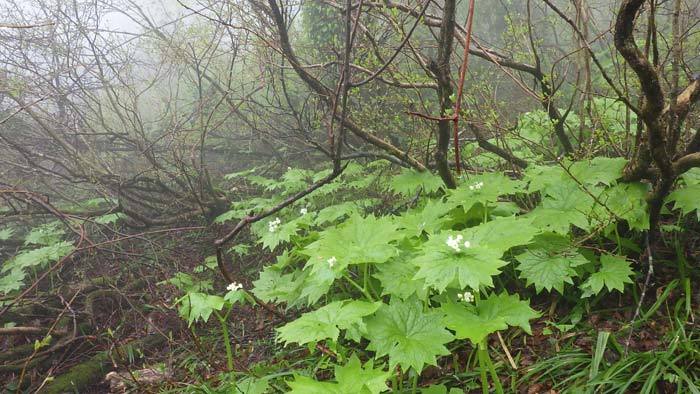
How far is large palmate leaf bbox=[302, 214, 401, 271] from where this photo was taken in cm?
241

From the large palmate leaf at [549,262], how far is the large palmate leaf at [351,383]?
1.13 m

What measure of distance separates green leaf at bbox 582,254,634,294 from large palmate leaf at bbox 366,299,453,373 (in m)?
1.02

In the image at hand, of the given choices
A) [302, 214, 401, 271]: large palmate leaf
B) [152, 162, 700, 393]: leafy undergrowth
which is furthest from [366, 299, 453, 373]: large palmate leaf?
[302, 214, 401, 271]: large palmate leaf

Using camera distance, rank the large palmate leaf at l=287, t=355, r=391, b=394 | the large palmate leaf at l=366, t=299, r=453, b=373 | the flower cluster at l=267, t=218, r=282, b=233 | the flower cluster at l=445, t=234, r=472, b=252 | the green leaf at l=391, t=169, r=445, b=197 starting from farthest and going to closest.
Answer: the green leaf at l=391, t=169, r=445, b=197, the flower cluster at l=267, t=218, r=282, b=233, the flower cluster at l=445, t=234, r=472, b=252, the large palmate leaf at l=366, t=299, r=453, b=373, the large palmate leaf at l=287, t=355, r=391, b=394

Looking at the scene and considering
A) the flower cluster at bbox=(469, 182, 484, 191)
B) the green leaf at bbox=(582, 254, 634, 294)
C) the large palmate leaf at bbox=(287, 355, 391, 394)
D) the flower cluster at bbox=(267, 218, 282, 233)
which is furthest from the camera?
the flower cluster at bbox=(267, 218, 282, 233)

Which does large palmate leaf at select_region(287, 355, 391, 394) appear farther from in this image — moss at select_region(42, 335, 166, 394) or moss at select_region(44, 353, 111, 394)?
moss at select_region(44, 353, 111, 394)

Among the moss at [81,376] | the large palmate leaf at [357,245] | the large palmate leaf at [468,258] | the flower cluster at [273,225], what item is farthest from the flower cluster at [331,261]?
the moss at [81,376]

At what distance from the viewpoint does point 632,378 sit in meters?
1.92

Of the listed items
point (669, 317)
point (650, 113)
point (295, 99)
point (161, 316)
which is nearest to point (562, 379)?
point (669, 317)

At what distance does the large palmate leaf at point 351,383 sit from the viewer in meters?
1.80

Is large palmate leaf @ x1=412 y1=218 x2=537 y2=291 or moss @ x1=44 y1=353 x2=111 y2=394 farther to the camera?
A: moss @ x1=44 y1=353 x2=111 y2=394

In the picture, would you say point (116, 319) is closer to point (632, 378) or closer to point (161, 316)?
point (161, 316)

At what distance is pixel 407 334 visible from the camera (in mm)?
2094

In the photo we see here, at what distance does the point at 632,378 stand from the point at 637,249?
103cm
